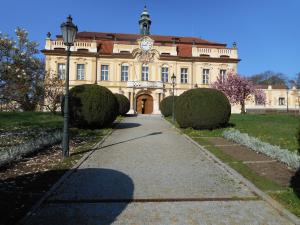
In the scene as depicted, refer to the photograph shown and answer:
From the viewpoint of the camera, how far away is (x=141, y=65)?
47438 mm

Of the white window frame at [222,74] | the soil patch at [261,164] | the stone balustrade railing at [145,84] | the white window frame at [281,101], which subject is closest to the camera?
the soil patch at [261,164]

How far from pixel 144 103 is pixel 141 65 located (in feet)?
17.6

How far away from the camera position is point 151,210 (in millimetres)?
5102

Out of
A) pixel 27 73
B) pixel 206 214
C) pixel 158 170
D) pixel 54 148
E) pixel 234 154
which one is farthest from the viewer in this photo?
pixel 27 73

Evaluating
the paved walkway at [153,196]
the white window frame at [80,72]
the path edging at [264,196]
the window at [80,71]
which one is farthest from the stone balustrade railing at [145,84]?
the path edging at [264,196]

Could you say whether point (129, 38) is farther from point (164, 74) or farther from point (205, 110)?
point (205, 110)

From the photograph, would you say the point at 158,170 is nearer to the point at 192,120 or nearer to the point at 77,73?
the point at 192,120

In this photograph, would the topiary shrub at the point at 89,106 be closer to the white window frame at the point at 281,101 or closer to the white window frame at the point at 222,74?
the white window frame at the point at 222,74

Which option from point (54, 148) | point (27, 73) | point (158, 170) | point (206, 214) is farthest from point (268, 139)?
point (27, 73)

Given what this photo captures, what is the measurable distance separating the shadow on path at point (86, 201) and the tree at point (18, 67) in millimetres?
7547

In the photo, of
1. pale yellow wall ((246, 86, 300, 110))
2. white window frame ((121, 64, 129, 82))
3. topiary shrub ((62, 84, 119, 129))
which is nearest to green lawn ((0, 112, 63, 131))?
topiary shrub ((62, 84, 119, 129))

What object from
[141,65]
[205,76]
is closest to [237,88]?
[205,76]

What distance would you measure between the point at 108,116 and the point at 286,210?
13376mm

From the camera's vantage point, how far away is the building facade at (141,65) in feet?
152
